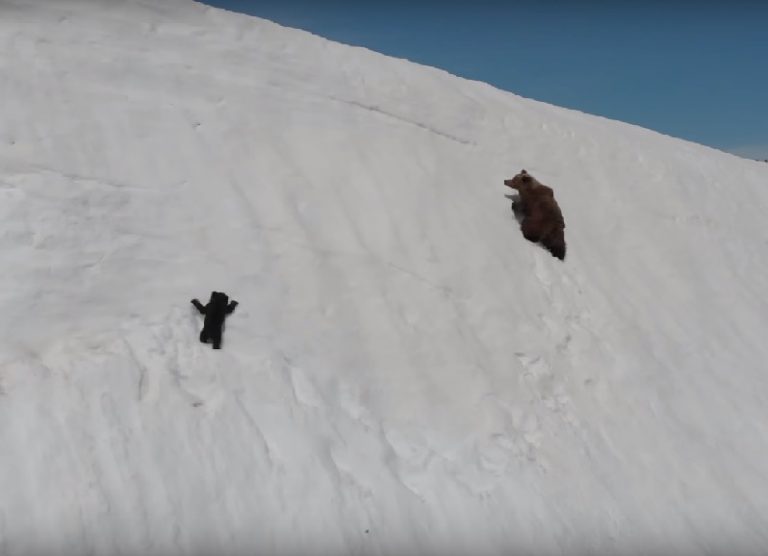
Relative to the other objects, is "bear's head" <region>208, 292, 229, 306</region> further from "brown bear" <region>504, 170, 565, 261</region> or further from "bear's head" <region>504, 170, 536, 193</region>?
"bear's head" <region>504, 170, 536, 193</region>

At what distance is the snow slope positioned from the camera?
15.7ft

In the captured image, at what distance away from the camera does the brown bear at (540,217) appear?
9.08 metres

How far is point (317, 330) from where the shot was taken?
6332 mm

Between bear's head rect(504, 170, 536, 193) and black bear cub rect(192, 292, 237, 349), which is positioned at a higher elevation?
bear's head rect(504, 170, 536, 193)

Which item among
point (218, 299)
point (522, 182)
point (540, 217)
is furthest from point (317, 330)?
point (522, 182)

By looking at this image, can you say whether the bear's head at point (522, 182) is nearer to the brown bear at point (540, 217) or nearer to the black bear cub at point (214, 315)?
the brown bear at point (540, 217)

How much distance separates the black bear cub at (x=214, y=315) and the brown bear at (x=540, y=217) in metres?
4.69

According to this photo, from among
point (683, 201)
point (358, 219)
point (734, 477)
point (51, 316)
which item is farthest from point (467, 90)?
point (51, 316)

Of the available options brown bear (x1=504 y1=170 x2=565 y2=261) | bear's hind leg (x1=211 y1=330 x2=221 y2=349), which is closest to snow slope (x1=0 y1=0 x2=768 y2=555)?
bear's hind leg (x1=211 y1=330 x2=221 y2=349)

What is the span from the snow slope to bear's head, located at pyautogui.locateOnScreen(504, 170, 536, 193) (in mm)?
307

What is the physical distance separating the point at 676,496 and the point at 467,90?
7.88 metres

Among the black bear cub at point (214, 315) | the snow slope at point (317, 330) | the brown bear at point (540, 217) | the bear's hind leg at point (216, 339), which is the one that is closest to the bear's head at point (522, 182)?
the brown bear at point (540, 217)

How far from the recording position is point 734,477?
7.35m

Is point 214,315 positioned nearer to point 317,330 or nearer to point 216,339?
point 216,339
